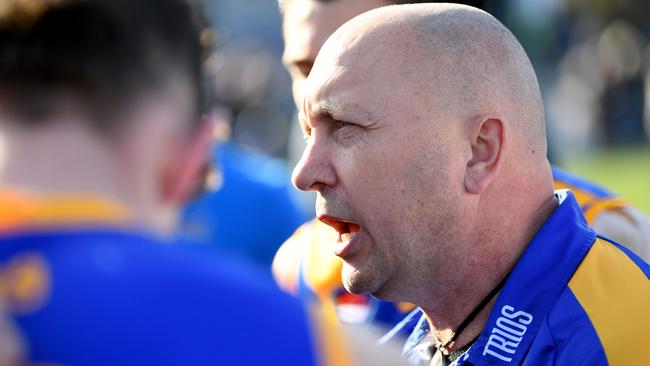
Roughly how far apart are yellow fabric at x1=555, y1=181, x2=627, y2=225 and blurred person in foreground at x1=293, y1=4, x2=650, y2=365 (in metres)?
0.50

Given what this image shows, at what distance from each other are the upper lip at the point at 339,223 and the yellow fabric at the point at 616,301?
0.63 meters

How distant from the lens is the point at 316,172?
3.07 m

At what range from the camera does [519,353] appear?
2826 mm

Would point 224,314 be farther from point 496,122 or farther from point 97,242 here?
point 496,122

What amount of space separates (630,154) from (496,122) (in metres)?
23.0

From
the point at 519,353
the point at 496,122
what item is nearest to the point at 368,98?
the point at 496,122

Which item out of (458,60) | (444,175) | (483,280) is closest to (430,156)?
(444,175)

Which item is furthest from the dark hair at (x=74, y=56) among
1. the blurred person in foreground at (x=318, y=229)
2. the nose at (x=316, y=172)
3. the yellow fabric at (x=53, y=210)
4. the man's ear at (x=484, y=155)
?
the blurred person in foreground at (x=318, y=229)

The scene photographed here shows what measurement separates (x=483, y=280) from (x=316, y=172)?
0.55 metres

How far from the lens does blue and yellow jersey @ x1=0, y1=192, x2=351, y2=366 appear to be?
1.68m

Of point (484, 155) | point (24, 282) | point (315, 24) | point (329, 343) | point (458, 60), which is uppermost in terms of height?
point (315, 24)

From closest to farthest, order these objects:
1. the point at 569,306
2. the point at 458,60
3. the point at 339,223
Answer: the point at 569,306
the point at 458,60
the point at 339,223

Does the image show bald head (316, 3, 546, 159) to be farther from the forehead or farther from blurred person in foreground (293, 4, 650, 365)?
the forehead

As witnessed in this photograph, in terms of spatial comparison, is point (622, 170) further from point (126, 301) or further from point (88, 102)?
point (126, 301)
